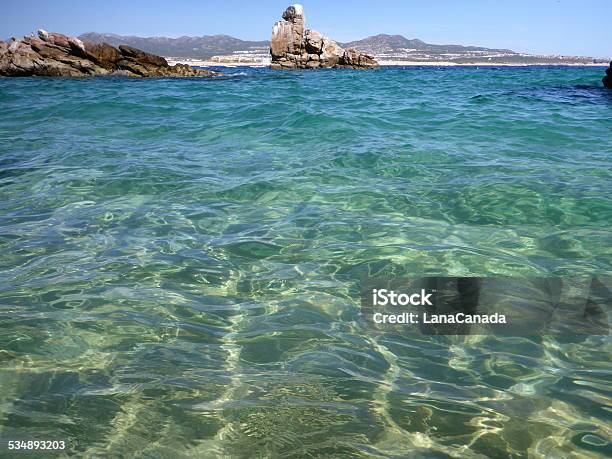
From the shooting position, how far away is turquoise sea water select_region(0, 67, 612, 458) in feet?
7.61

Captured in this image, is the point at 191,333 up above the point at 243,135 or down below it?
below

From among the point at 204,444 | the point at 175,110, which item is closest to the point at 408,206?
the point at 204,444

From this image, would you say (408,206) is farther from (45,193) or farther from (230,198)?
(45,193)

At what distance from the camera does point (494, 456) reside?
2154 mm

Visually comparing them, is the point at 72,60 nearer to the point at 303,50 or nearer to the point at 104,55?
the point at 104,55

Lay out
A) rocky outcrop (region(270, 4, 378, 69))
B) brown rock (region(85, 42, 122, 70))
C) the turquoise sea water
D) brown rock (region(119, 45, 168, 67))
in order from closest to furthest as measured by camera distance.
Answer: the turquoise sea water → brown rock (region(85, 42, 122, 70)) → brown rock (region(119, 45, 168, 67)) → rocky outcrop (region(270, 4, 378, 69))

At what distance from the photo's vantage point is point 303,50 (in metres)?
70.9

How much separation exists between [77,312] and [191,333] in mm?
889

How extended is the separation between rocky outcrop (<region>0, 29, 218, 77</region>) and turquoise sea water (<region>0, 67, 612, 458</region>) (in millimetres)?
35305
